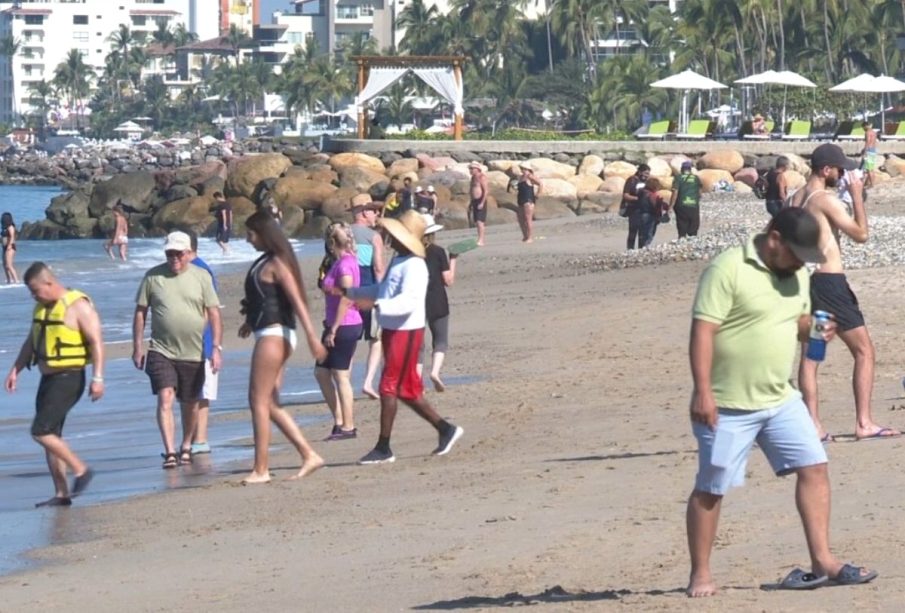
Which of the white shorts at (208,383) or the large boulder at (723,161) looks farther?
the large boulder at (723,161)

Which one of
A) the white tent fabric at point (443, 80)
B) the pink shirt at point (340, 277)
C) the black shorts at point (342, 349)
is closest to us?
the pink shirt at point (340, 277)

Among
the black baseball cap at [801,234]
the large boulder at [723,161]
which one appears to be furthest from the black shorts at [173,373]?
the large boulder at [723,161]

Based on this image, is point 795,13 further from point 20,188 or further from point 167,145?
point 167,145

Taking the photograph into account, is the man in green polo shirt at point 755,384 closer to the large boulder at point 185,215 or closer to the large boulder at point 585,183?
the large boulder at point 585,183

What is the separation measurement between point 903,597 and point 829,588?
0.26 metres

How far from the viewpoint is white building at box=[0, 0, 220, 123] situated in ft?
613

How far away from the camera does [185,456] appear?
11320 mm

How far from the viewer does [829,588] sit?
21.0 feet

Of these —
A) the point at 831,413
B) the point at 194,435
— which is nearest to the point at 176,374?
the point at 194,435

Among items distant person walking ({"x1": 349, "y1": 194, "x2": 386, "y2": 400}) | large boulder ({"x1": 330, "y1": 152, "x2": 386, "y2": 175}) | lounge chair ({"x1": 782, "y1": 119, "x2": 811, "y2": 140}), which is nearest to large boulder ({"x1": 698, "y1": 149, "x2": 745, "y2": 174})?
lounge chair ({"x1": 782, "y1": 119, "x2": 811, "y2": 140})

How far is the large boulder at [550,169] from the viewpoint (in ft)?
150

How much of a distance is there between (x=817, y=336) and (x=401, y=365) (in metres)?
2.68

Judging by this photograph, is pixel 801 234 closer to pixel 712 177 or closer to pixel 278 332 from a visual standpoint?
pixel 278 332

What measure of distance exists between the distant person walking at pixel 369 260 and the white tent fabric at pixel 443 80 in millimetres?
39947
